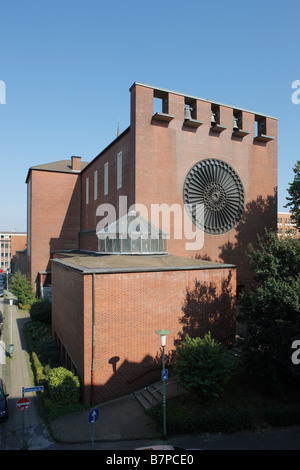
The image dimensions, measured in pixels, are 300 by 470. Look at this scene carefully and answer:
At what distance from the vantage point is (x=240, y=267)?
25031mm

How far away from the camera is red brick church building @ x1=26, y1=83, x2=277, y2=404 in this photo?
1319 centimetres

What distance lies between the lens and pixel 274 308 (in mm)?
12023

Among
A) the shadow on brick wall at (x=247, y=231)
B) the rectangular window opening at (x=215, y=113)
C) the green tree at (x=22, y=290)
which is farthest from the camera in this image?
the green tree at (x=22, y=290)

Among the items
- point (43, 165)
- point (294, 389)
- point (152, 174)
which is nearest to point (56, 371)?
point (294, 389)

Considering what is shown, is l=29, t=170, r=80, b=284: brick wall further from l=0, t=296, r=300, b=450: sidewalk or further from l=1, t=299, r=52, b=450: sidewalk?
l=0, t=296, r=300, b=450: sidewalk

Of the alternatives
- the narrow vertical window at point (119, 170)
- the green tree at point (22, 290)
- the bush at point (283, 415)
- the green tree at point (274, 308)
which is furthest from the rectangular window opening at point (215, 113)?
the green tree at point (22, 290)

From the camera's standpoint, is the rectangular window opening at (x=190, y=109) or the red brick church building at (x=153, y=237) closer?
the red brick church building at (x=153, y=237)

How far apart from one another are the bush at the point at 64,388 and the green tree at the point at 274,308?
7.22 m

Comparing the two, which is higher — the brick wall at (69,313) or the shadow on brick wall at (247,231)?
the shadow on brick wall at (247,231)

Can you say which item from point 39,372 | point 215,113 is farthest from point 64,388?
point 215,113

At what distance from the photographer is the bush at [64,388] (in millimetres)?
12797

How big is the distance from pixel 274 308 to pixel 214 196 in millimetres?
13346

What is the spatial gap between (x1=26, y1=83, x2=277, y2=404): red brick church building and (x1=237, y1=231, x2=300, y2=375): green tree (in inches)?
120

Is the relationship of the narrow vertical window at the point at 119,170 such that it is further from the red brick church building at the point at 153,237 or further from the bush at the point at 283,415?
the bush at the point at 283,415
